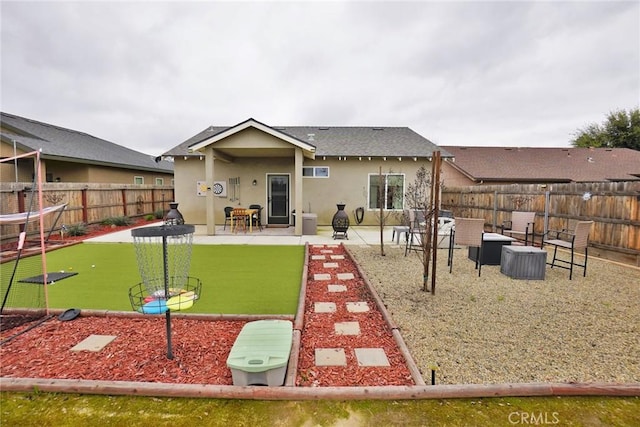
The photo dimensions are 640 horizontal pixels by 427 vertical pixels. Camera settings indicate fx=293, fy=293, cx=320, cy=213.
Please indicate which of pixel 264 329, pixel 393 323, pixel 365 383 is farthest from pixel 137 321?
pixel 393 323

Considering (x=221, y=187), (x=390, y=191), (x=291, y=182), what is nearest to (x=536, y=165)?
(x=390, y=191)

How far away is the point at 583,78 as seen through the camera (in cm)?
1441

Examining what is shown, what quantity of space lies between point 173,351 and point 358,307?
7.18 ft

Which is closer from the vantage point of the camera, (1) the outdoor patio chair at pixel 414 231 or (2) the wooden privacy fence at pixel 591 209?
(2) the wooden privacy fence at pixel 591 209

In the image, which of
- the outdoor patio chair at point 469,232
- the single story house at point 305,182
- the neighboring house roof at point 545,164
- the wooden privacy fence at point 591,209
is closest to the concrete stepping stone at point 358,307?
the outdoor patio chair at point 469,232

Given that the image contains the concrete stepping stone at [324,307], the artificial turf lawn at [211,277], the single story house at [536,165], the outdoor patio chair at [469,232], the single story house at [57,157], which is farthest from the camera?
the single story house at [536,165]

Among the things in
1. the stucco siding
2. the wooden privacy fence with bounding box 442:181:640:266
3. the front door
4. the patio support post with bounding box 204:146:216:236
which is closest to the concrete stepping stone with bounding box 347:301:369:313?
the wooden privacy fence with bounding box 442:181:640:266

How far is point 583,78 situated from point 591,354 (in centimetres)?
1757

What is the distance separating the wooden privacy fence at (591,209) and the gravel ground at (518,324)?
92 centimetres

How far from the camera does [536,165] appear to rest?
1767 cm

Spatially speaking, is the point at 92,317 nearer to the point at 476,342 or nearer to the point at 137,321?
the point at 137,321

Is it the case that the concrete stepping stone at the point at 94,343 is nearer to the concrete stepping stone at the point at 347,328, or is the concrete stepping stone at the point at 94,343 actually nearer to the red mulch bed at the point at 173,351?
the red mulch bed at the point at 173,351

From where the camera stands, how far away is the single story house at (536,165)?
16.3m

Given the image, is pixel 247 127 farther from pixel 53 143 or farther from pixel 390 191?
pixel 53 143
